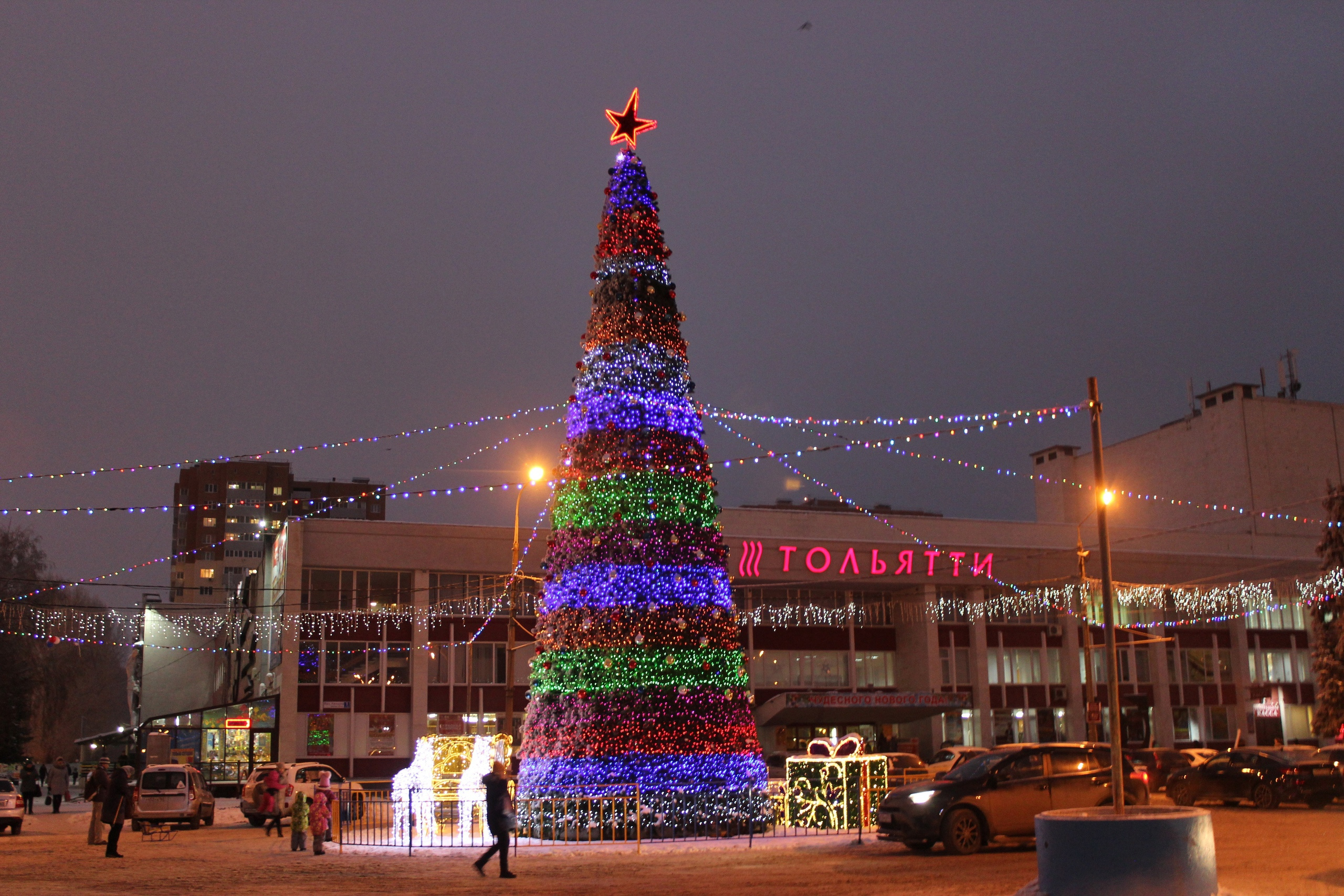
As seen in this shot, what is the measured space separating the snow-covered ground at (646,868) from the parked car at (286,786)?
12.0 feet

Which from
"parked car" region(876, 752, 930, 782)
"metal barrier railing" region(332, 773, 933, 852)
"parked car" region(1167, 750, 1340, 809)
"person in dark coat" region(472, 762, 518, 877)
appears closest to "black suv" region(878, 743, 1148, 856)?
"metal barrier railing" region(332, 773, 933, 852)

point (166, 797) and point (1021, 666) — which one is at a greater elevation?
point (1021, 666)

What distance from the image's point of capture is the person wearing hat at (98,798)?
21.2m

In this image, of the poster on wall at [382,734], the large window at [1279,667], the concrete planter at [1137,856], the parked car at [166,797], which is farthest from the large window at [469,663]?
the large window at [1279,667]

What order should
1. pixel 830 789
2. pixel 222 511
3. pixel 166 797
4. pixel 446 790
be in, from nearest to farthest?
1. pixel 830 789
2. pixel 446 790
3. pixel 166 797
4. pixel 222 511

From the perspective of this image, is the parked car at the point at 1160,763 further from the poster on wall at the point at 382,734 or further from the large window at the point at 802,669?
→ the poster on wall at the point at 382,734

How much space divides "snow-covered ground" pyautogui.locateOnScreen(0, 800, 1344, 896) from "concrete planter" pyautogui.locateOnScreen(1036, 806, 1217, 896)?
1.87 metres

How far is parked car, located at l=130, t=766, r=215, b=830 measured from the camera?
25.4 meters

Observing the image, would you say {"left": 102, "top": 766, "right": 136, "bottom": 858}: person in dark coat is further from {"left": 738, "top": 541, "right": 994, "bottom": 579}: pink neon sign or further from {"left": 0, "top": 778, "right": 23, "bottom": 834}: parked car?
{"left": 738, "top": 541, "right": 994, "bottom": 579}: pink neon sign

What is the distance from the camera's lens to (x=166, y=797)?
25.7 m

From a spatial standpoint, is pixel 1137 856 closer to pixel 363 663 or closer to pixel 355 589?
pixel 363 663

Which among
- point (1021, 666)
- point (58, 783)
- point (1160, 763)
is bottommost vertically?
point (58, 783)

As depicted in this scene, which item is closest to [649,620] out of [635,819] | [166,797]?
[635,819]

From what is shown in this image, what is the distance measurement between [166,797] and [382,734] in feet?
54.6
